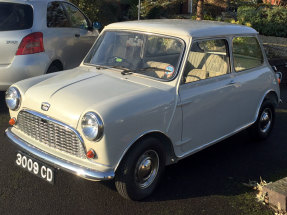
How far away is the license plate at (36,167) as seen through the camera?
302cm

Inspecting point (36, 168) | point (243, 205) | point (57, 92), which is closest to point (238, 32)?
point (243, 205)

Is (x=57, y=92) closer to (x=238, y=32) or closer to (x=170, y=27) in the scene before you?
(x=170, y=27)

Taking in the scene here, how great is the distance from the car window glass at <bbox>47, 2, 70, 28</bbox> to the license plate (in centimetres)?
297

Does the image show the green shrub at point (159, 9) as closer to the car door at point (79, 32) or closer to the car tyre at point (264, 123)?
the car door at point (79, 32)

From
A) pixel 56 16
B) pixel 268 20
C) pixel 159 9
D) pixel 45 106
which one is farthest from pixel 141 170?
pixel 159 9

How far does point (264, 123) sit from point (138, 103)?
2.68 m

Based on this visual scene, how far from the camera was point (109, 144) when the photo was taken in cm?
285

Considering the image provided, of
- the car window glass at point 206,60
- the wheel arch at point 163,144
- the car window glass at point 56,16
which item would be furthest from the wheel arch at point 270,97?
the car window glass at point 56,16

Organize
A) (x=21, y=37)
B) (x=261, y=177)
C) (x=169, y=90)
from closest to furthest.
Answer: (x=169, y=90) < (x=261, y=177) < (x=21, y=37)

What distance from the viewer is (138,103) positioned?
307 centimetres

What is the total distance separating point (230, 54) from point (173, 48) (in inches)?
33.4

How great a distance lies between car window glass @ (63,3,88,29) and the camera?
6304 mm

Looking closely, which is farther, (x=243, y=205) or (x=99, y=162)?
(x=243, y=205)

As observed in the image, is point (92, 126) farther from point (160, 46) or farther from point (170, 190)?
point (160, 46)
